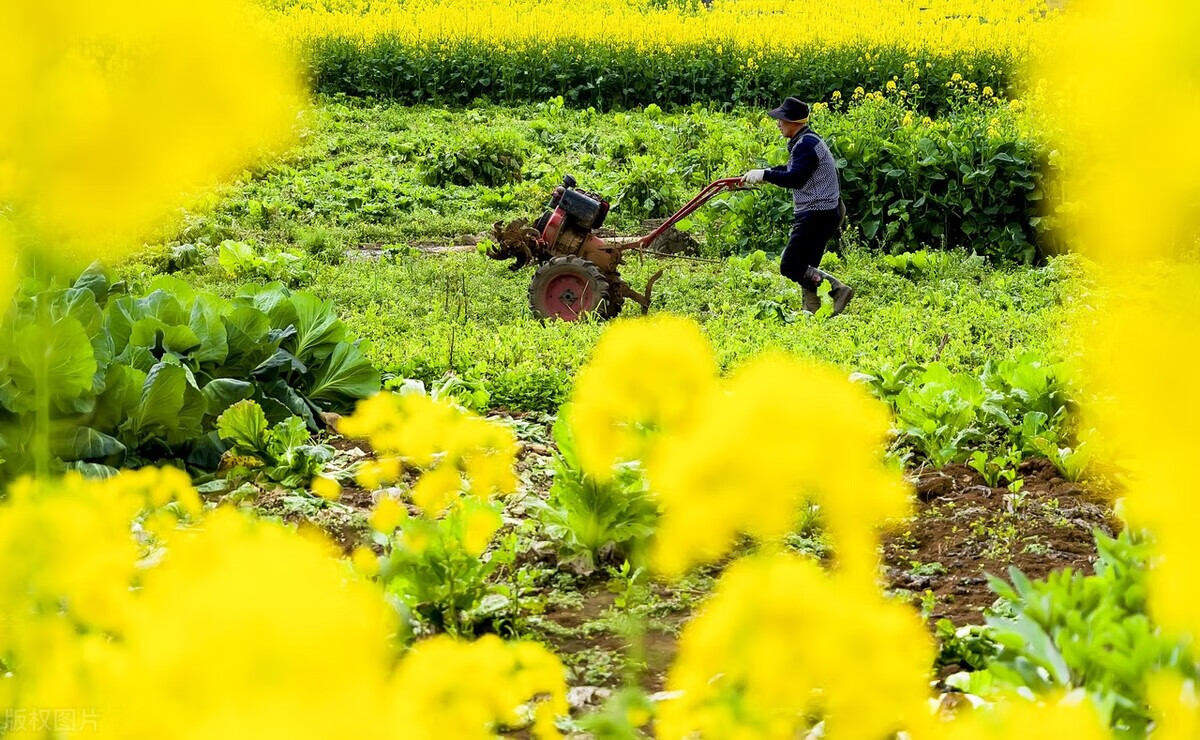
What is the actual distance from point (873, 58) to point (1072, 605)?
1782 cm

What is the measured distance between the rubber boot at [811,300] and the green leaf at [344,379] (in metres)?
4.07

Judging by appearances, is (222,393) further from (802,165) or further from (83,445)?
(802,165)

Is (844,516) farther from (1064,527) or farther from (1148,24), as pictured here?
(1064,527)

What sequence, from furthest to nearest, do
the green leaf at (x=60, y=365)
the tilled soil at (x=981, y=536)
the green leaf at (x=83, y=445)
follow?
the green leaf at (x=83, y=445), the green leaf at (x=60, y=365), the tilled soil at (x=981, y=536)

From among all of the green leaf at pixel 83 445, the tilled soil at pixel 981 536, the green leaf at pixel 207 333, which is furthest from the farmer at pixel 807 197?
the green leaf at pixel 83 445

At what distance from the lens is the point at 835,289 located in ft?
27.2

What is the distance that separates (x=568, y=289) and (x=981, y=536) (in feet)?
14.4

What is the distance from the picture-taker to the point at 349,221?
36.7ft

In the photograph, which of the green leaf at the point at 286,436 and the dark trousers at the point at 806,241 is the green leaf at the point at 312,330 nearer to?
the green leaf at the point at 286,436

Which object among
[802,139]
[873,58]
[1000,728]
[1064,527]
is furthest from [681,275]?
[873,58]

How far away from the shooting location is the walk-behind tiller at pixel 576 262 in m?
7.61

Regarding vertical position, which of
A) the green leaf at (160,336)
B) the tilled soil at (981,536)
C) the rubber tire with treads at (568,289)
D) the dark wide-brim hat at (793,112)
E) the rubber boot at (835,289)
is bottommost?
the rubber tire with treads at (568,289)

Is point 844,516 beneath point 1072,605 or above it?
above

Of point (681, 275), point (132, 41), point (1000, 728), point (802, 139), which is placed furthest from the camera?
point (681, 275)
